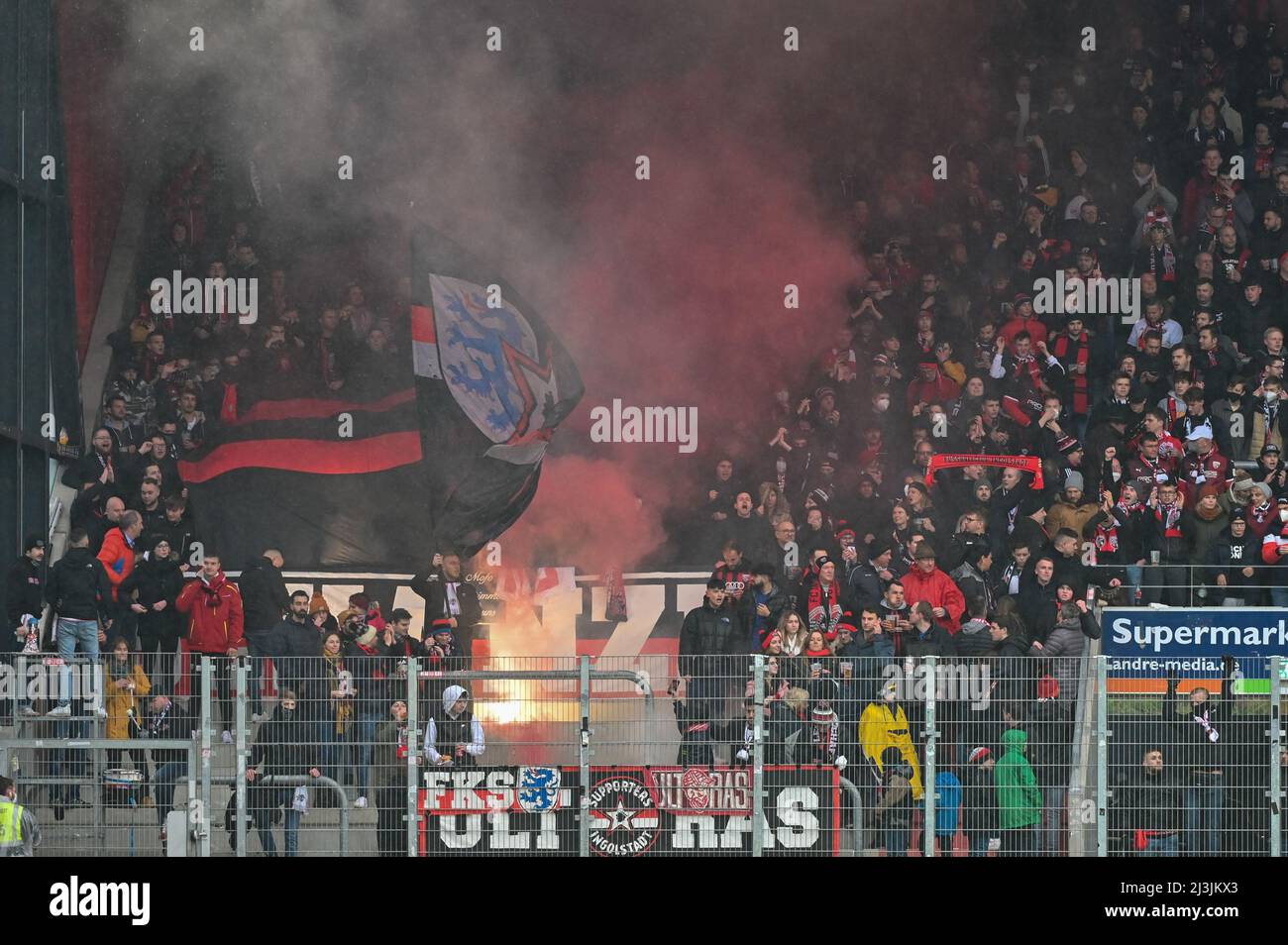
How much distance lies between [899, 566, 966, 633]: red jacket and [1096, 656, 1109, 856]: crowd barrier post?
368 cm

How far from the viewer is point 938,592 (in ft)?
51.3

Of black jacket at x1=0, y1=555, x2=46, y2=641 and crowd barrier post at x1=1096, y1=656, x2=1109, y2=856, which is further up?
black jacket at x1=0, y1=555, x2=46, y2=641

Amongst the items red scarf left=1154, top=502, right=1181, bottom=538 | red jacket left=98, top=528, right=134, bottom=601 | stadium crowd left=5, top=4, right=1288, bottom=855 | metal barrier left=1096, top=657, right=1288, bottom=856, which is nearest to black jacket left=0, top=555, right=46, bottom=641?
stadium crowd left=5, top=4, right=1288, bottom=855

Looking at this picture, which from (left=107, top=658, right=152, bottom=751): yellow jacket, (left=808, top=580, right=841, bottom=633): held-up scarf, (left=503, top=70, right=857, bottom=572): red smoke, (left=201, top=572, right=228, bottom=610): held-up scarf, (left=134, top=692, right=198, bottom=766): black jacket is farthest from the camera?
(left=503, top=70, right=857, bottom=572): red smoke

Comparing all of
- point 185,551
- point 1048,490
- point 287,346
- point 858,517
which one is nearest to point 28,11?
point 287,346

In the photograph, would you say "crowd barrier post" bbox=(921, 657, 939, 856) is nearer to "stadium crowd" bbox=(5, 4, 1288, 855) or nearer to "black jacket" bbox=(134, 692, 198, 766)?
"stadium crowd" bbox=(5, 4, 1288, 855)

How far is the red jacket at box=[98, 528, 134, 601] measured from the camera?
16.7m

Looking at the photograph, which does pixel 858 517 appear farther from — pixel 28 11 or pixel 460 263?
pixel 28 11

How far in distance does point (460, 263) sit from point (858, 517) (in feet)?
16.9

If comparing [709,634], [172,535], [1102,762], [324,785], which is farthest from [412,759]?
[172,535]

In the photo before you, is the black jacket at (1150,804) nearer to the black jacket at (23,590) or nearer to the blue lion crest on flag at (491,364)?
the black jacket at (23,590)

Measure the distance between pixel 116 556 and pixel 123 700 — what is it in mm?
4517

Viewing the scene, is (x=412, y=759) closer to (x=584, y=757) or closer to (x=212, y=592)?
(x=584, y=757)
